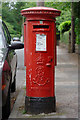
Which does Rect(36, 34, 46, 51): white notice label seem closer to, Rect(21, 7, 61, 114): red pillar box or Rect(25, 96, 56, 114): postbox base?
Rect(21, 7, 61, 114): red pillar box

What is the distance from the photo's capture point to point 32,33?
5.23 metres

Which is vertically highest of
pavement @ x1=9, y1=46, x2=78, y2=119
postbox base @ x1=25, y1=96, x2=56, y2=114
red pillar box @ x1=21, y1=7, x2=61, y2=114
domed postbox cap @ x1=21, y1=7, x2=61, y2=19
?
domed postbox cap @ x1=21, y1=7, x2=61, y2=19

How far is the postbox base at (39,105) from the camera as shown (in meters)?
5.26

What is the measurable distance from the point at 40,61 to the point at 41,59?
4cm

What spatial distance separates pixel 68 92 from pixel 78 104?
A: 1.26 m

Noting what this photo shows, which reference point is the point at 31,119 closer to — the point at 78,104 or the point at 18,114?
the point at 18,114

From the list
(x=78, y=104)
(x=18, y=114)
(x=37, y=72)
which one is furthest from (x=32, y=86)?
(x=78, y=104)

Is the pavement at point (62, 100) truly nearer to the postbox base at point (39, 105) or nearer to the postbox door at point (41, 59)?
the postbox base at point (39, 105)

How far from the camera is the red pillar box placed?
5211 millimetres

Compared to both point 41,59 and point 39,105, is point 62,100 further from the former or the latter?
point 41,59

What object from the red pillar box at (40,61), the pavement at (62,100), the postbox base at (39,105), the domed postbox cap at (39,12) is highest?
the domed postbox cap at (39,12)

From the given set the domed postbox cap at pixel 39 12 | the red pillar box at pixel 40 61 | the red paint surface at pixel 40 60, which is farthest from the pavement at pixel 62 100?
the domed postbox cap at pixel 39 12

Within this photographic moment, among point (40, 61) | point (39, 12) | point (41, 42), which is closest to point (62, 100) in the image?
point (40, 61)

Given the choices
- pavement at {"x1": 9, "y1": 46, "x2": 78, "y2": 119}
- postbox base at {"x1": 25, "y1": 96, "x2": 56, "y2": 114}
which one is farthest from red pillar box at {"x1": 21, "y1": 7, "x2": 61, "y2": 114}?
pavement at {"x1": 9, "y1": 46, "x2": 78, "y2": 119}
